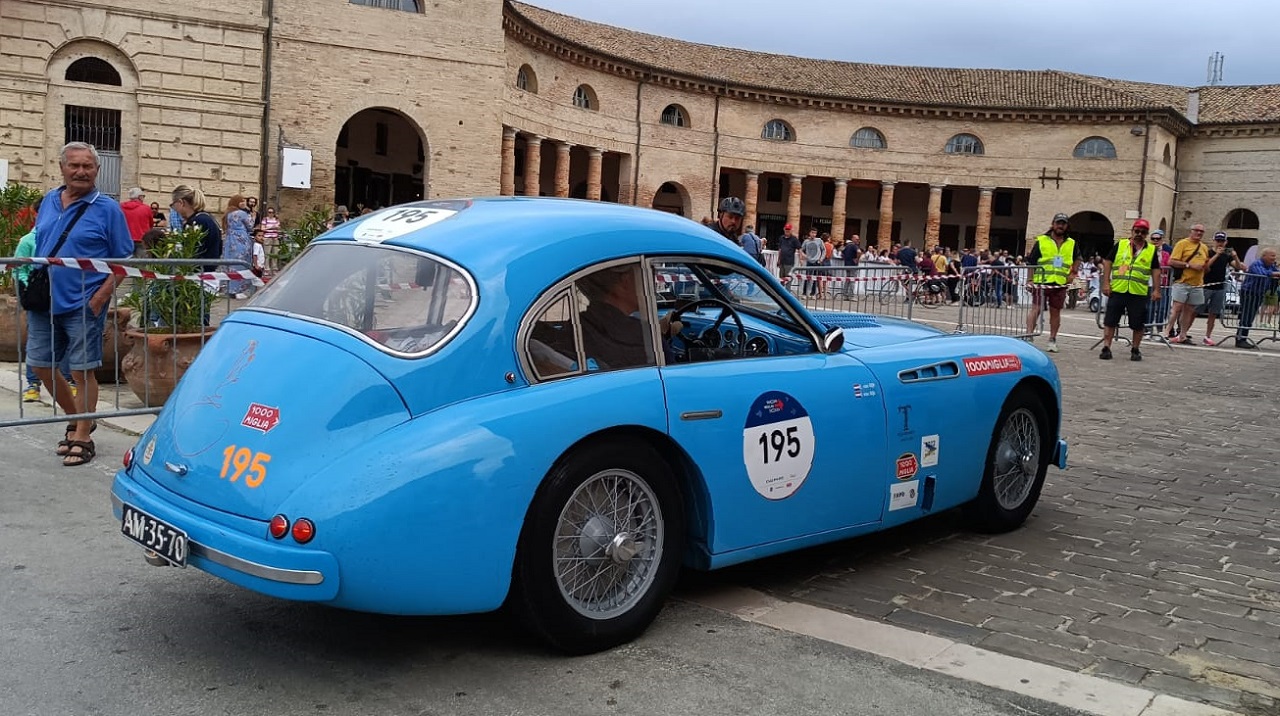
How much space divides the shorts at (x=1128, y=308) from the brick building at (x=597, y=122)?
21.1 meters

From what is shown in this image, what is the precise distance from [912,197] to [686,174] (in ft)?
48.5

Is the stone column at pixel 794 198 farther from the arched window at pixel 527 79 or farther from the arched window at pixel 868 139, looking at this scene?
the arched window at pixel 527 79

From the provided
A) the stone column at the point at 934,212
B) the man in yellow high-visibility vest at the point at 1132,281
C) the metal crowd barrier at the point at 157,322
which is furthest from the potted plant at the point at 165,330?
the stone column at the point at 934,212

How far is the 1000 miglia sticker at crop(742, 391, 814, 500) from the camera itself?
4211 mm

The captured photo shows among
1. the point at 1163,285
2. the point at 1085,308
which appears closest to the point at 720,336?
the point at 1163,285

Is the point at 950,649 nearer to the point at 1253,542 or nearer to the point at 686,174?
the point at 1253,542

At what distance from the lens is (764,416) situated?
14.0 feet

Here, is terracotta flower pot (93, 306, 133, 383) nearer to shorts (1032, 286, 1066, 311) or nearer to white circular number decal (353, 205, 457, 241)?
white circular number decal (353, 205, 457, 241)

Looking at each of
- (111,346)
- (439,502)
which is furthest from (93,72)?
(439,502)

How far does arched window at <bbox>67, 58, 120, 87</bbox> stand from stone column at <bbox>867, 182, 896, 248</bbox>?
34446mm

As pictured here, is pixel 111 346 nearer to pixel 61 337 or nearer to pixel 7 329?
pixel 7 329

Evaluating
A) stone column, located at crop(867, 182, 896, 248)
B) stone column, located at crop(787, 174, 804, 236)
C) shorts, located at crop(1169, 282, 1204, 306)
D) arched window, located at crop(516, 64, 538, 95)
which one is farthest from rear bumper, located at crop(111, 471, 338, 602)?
stone column, located at crop(867, 182, 896, 248)

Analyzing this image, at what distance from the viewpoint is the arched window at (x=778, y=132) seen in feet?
161

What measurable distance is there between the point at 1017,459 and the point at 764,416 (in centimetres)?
218
